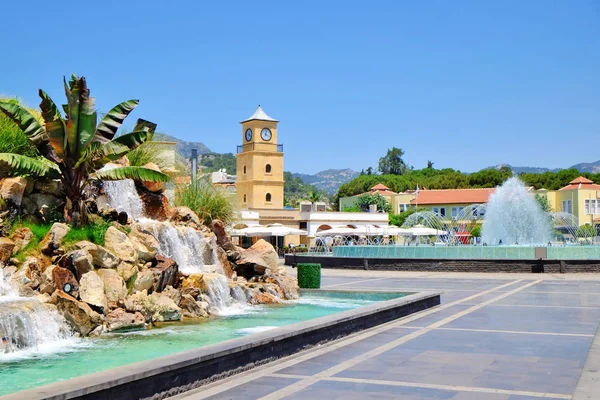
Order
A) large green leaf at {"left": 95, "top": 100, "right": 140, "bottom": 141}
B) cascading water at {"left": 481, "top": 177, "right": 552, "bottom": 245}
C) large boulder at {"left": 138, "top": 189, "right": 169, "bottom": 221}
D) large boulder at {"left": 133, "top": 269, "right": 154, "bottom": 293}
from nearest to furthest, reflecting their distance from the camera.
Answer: large boulder at {"left": 133, "top": 269, "right": 154, "bottom": 293} < large green leaf at {"left": 95, "top": 100, "right": 140, "bottom": 141} < large boulder at {"left": 138, "top": 189, "right": 169, "bottom": 221} < cascading water at {"left": 481, "top": 177, "right": 552, "bottom": 245}

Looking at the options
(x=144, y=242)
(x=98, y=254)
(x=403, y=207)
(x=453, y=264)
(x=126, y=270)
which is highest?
(x=403, y=207)

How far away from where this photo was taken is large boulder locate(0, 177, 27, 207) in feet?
53.6

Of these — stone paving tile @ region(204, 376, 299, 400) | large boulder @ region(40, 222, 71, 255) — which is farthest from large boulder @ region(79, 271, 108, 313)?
stone paving tile @ region(204, 376, 299, 400)

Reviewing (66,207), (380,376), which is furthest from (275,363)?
(66,207)

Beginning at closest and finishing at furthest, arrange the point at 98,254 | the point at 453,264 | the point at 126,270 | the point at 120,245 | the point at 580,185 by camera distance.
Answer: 1. the point at 98,254
2. the point at 126,270
3. the point at 120,245
4. the point at 453,264
5. the point at 580,185

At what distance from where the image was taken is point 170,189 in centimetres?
2536

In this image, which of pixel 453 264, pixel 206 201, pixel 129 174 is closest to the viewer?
pixel 129 174

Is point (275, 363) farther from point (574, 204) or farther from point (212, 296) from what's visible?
point (574, 204)

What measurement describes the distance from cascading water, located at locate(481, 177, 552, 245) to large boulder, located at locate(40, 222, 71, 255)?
35.9m

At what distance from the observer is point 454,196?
9688 cm

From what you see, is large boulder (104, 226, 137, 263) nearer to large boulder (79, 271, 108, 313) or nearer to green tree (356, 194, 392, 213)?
large boulder (79, 271, 108, 313)

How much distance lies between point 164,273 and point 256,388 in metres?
8.23

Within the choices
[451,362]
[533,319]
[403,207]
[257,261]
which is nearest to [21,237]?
[257,261]

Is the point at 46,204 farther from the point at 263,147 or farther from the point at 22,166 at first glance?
the point at 263,147
